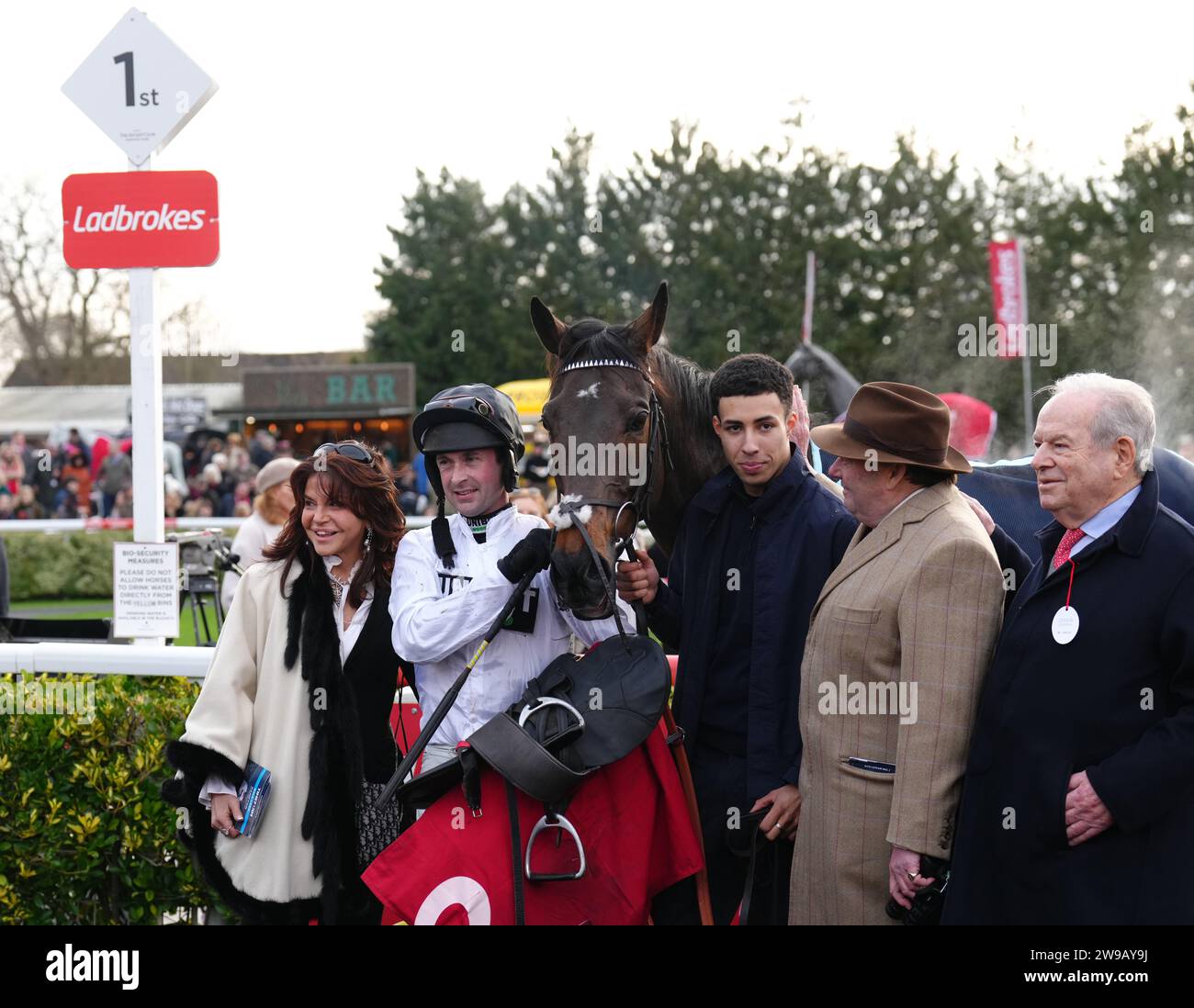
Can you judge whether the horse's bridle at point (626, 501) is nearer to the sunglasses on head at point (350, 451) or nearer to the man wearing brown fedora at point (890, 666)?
the man wearing brown fedora at point (890, 666)

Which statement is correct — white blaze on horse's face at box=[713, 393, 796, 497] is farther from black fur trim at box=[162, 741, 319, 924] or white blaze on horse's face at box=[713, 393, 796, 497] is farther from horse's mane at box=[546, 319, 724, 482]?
black fur trim at box=[162, 741, 319, 924]

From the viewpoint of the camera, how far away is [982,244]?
104ft

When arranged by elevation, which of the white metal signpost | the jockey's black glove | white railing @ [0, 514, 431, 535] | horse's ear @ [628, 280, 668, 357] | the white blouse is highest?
the white metal signpost

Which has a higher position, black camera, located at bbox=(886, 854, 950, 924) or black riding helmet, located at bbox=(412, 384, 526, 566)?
black riding helmet, located at bbox=(412, 384, 526, 566)

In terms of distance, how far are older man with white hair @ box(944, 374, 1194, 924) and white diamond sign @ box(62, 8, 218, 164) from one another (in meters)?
4.17

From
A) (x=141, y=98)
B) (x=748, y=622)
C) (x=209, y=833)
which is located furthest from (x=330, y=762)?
(x=141, y=98)

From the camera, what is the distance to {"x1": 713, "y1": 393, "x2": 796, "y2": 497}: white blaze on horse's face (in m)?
3.18

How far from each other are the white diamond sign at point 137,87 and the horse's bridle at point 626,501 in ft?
9.67

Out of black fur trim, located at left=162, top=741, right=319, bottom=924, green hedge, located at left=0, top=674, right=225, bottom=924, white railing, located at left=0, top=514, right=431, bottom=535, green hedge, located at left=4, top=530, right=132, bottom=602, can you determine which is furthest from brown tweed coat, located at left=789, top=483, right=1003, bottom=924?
green hedge, located at left=4, top=530, right=132, bottom=602

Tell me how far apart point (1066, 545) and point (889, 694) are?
0.56 m

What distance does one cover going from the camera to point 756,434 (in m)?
3.18

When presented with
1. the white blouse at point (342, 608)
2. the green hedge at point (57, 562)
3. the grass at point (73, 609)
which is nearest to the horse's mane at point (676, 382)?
the white blouse at point (342, 608)

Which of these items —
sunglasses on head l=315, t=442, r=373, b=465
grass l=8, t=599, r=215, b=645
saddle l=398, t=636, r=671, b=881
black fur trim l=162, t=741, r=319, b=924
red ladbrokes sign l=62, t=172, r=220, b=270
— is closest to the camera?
saddle l=398, t=636, r=671, b=881
